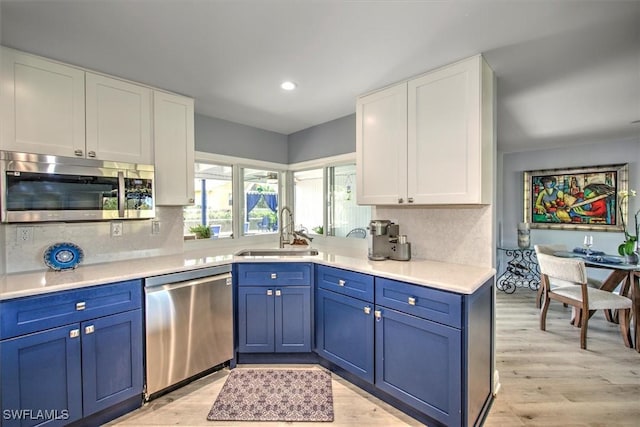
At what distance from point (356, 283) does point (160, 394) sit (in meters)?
1.71

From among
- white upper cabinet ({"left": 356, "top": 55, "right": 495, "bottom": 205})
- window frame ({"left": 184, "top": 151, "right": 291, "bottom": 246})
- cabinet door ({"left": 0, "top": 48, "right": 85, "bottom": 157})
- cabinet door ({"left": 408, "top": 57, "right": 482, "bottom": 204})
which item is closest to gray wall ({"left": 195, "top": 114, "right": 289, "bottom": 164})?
window frame ({"left": 184, "top": 151, "right": 291, "bottom": 246})

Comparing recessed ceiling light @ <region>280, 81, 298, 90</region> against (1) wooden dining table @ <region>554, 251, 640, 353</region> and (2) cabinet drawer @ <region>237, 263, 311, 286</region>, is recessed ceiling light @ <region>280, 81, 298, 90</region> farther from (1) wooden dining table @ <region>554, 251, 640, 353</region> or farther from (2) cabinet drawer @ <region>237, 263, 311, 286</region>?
(1) wooden dining table @ <region>554, 251, 640, 353</region>

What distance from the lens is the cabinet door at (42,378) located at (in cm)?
153

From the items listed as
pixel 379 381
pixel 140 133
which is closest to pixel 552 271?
pixel 379 381

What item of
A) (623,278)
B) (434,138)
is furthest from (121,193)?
(623,278)

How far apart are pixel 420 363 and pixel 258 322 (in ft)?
4.59

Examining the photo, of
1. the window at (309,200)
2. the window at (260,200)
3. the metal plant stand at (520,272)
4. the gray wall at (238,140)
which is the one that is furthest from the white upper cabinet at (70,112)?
the metal plant stand at (520,272)

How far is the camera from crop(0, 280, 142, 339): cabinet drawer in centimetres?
154

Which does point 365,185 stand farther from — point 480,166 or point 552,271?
point 552,271

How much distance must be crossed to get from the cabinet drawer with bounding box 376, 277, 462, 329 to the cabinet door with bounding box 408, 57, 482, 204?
2.30ft

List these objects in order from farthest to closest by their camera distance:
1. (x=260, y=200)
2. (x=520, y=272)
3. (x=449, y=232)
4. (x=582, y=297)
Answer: (x=520, y=272), (x=260, y=200), (x=582, y=297), (x=449, y=232)

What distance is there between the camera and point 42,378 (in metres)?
1.62

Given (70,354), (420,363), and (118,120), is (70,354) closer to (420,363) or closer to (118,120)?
(118,120)

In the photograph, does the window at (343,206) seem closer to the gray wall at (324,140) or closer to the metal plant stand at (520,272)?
the gray wall at (324,140)
